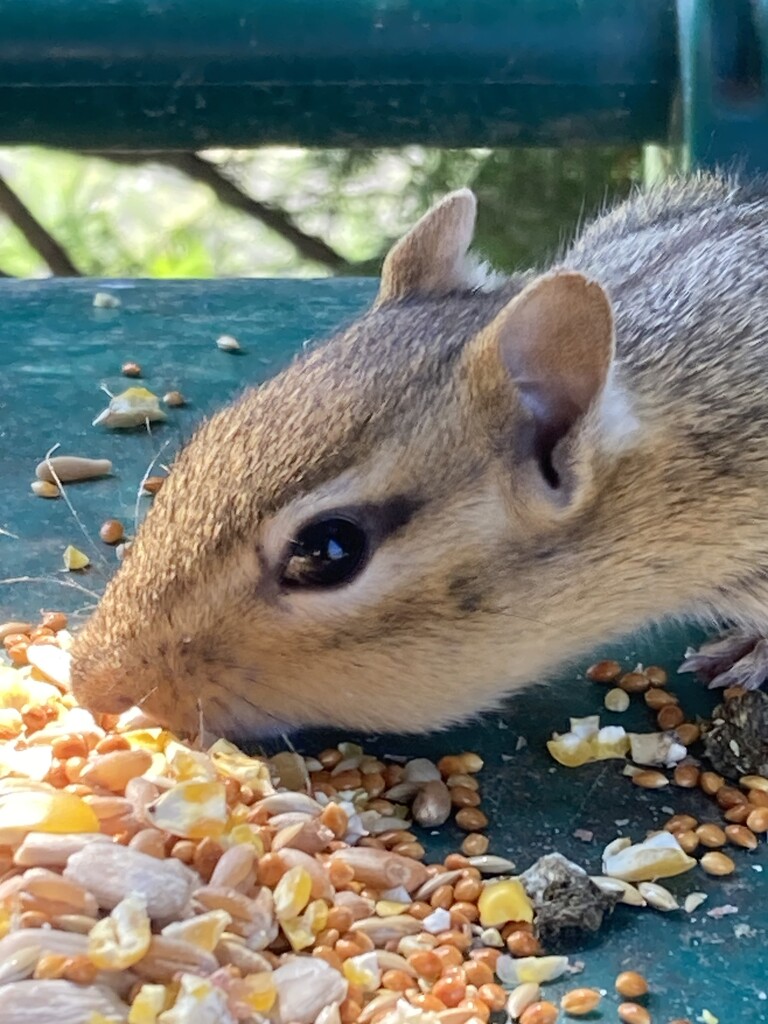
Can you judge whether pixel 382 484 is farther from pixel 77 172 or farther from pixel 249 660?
pixel 77 172

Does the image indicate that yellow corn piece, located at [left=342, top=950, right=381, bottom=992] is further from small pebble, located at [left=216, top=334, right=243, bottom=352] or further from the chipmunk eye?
small pebble, located at [left=216, top=334, right=243, bottom=352]

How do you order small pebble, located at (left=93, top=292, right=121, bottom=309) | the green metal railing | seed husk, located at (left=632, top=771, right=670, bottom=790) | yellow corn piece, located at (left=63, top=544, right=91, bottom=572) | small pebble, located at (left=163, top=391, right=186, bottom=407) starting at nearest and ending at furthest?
seed husk, located at (left=632, top=771, right=670, bottom=790) → yellow corn piece, located at (left=63, top=544, right=91, bottom=572) → small pebble, located at (left=163, top=391, right=186, bottom=407) → small pebble, located at (left=93, top=292, right=121, bottom=309) → the green metal railing

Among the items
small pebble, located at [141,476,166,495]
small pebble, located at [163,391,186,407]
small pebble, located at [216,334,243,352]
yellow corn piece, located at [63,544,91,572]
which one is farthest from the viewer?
small pebble, located at [216,334,243,352]

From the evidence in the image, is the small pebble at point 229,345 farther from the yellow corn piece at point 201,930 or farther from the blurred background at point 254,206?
the blurred background at point 254,206

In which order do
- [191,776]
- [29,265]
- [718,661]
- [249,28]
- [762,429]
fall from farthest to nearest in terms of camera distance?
[29,265] < [249,28] < [718,661] < [762,429] < [191,776]

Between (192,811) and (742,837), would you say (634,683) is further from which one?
(192,811)

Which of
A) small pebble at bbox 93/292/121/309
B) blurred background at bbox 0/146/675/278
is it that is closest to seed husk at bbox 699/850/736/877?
small pebble at bbox 93/292/121/309

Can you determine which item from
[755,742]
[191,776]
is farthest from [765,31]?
[191,776]

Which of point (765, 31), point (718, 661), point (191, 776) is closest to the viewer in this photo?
point (191, 776)
